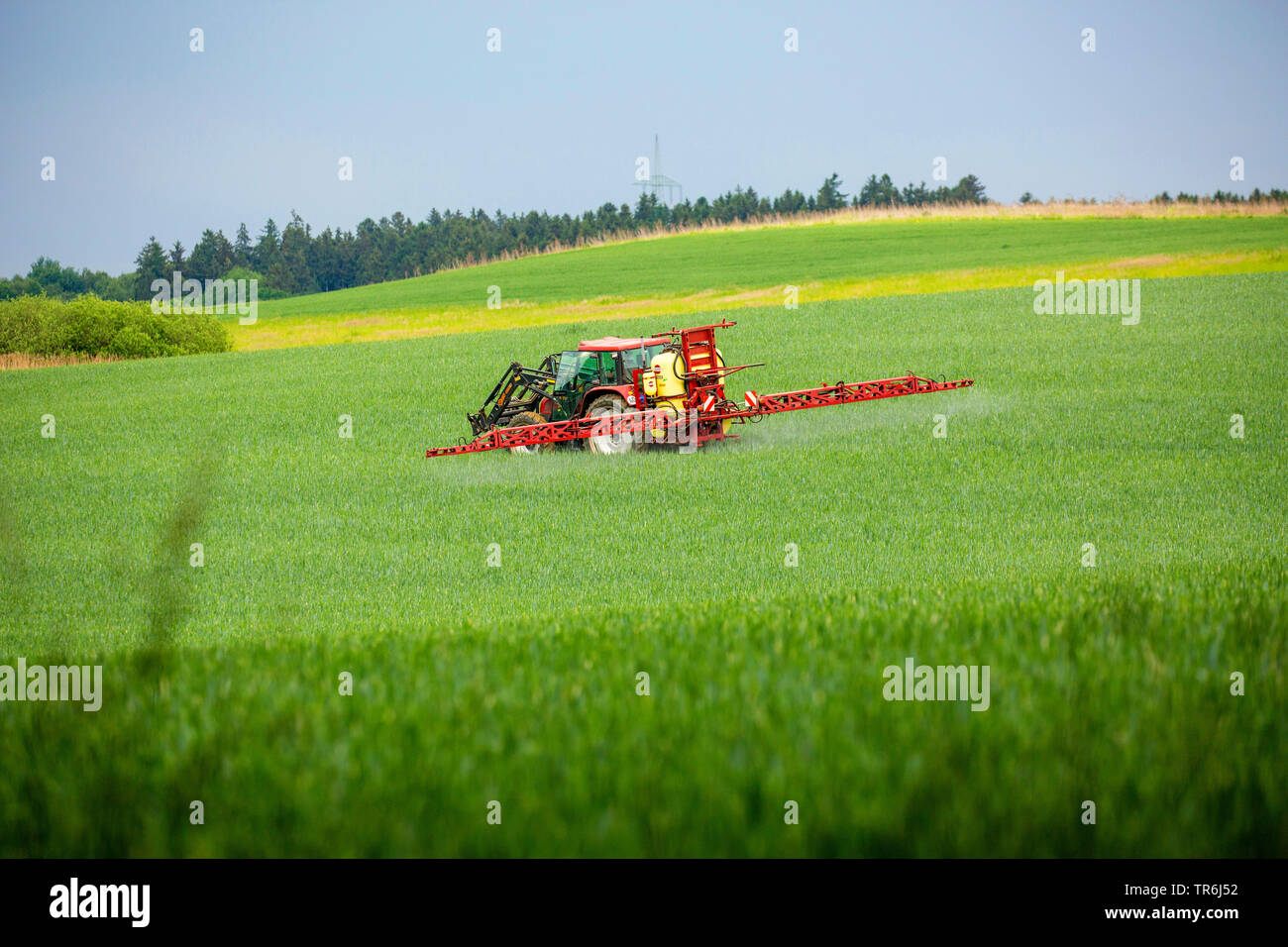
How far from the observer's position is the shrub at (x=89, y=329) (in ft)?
153

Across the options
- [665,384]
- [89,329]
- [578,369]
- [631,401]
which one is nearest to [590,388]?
[578,369]

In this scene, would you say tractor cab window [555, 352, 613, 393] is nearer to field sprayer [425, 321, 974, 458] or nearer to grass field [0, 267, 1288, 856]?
field sprayer [425, 321, 974, 458]

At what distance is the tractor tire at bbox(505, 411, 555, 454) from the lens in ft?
63.5

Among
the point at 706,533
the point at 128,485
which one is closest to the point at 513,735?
the point at 706,533

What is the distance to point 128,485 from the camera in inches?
749

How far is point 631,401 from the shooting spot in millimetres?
18438

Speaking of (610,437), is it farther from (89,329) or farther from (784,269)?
(784,269)

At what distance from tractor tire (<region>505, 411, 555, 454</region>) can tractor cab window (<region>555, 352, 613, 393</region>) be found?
0.75m

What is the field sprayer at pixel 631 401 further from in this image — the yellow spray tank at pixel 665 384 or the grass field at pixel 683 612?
the grass field at pixel 683 612

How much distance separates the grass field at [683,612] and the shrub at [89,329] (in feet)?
56.8

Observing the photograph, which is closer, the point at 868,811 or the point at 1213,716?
the point at 868,811
